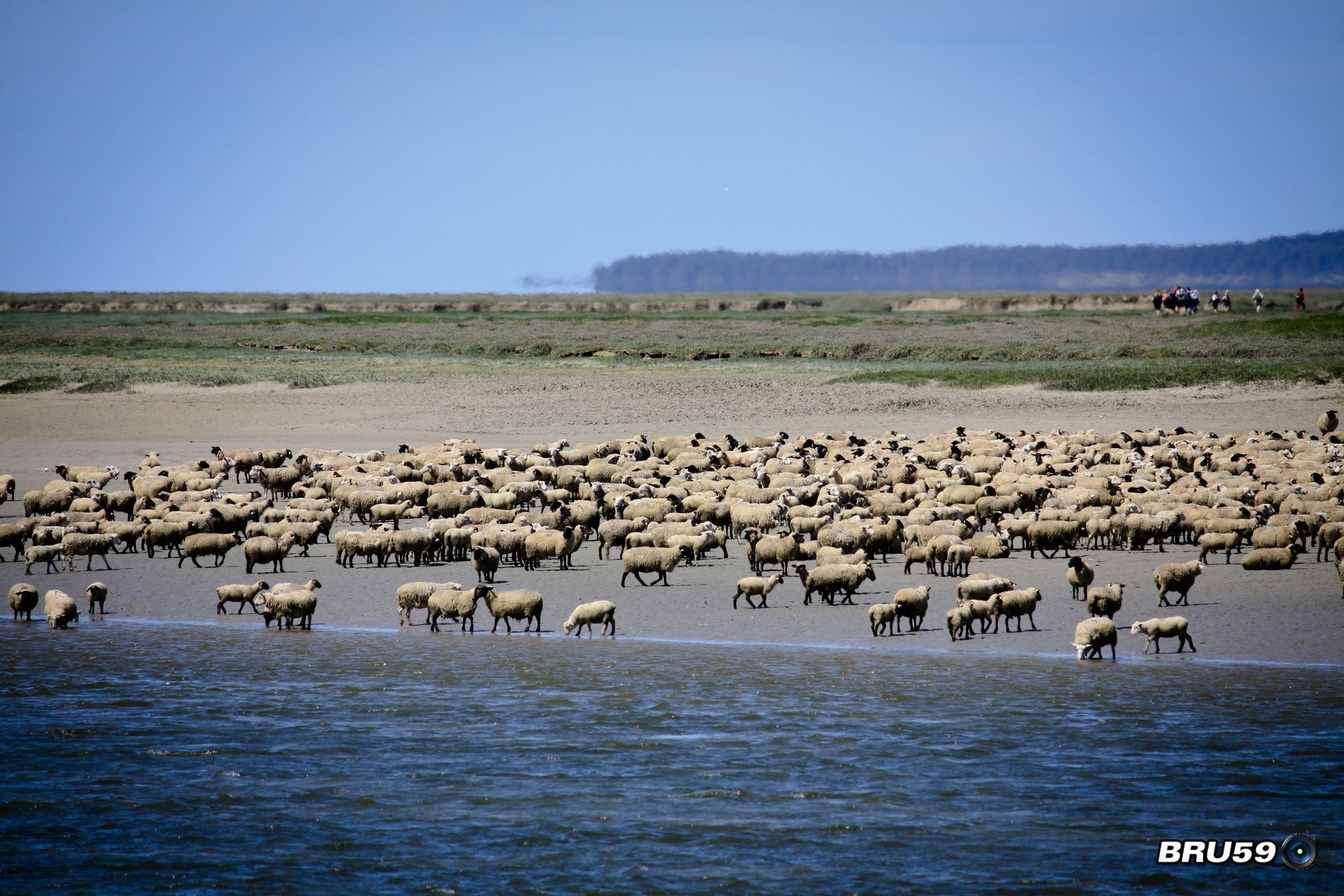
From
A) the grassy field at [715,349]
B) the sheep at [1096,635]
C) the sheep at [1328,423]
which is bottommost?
the sheep at [1096,635]

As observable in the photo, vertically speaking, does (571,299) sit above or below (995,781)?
above

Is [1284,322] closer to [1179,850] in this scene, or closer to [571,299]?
[1179,850]

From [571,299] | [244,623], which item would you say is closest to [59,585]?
[244,623]

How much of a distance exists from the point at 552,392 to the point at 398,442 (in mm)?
8523

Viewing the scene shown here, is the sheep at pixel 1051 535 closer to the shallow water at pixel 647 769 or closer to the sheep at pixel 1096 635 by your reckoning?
the sheep at pixel 1096 635

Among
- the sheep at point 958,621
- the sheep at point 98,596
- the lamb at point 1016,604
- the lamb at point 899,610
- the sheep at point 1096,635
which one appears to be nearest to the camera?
the sheep at point 1096,635

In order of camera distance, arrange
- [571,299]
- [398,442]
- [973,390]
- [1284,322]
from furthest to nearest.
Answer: [571,299] < [1284,322] < [973,390] < [398,442]

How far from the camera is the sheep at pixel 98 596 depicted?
14.7 meters

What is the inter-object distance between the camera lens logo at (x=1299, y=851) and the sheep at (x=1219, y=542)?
29.3 ft

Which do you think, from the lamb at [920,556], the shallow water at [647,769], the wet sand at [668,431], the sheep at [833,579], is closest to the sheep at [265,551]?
the wet sand at [668,431]

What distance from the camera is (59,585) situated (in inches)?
650

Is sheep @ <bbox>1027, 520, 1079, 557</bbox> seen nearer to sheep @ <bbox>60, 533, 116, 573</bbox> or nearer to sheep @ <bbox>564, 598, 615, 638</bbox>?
sheep @ <bbox>564, 598, 615, 638</bbox>

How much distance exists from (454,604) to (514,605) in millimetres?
669

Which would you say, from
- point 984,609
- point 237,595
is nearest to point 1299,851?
point 984,609
